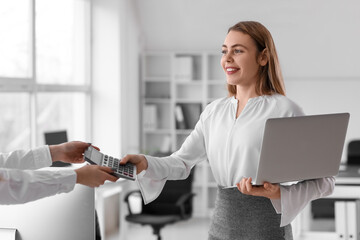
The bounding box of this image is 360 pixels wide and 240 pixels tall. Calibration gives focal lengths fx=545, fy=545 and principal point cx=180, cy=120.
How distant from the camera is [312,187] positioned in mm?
1979

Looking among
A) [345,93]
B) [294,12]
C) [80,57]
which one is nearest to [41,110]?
[80,57]

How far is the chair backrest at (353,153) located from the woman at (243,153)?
3.94 meters

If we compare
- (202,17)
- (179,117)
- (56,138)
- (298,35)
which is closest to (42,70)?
(56,138)

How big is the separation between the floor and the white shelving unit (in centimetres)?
46

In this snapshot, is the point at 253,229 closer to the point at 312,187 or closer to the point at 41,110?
the point at 312,187

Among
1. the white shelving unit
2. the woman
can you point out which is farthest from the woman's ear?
the white shelving unit

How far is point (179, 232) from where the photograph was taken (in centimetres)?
623

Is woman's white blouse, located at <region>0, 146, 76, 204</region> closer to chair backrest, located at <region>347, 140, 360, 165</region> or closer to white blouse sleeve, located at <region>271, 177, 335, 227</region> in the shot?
white blouse sleeve, located at <region>271, 177, 335, 227</region>

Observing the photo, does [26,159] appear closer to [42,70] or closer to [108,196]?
[108,196]

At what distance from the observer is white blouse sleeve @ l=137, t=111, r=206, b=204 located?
7.16 ft

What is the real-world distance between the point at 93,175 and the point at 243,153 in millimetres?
578

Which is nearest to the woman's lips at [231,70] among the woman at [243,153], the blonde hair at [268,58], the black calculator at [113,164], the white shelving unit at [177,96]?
the woman at [243,153]

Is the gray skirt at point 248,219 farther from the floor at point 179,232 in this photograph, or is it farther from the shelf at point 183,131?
the shelf at point 183,131

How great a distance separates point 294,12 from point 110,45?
2.24m
